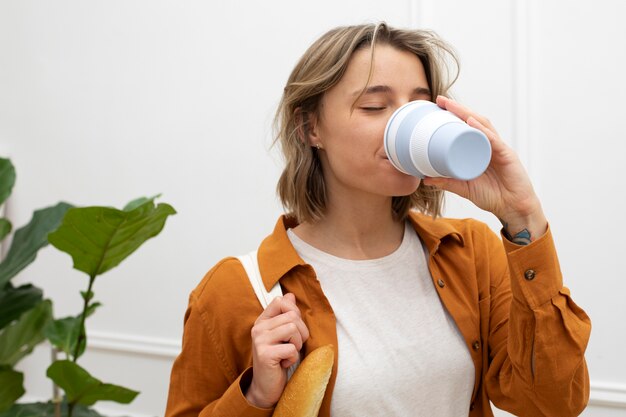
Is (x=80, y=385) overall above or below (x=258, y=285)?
below

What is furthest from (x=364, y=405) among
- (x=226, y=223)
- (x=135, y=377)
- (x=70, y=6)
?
(x=70, y=6)

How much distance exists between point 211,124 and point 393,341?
131 centimetres

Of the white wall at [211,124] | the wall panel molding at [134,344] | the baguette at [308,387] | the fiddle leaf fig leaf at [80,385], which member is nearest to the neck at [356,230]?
the baguette at [308,387]

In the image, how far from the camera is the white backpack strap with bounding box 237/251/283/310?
101cm

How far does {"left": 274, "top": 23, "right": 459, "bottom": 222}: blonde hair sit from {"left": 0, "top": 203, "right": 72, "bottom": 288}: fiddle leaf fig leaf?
41 centimetres

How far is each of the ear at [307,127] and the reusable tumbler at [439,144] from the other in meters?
0.23

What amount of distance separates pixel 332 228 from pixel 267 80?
1056 mm

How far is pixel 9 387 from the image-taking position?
120 cm

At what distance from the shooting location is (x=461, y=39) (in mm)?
1756

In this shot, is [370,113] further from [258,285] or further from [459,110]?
[258,285]

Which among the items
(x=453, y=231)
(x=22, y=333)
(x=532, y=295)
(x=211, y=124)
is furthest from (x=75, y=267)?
(x=211, y=124)

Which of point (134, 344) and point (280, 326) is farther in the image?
point (134, 344)

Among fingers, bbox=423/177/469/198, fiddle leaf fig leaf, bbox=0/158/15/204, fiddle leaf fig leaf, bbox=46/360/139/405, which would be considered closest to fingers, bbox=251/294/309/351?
fingers, bbox=423/177/469/198

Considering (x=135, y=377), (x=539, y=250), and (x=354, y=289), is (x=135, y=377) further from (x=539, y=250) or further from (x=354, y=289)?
(x=539, y=250)
